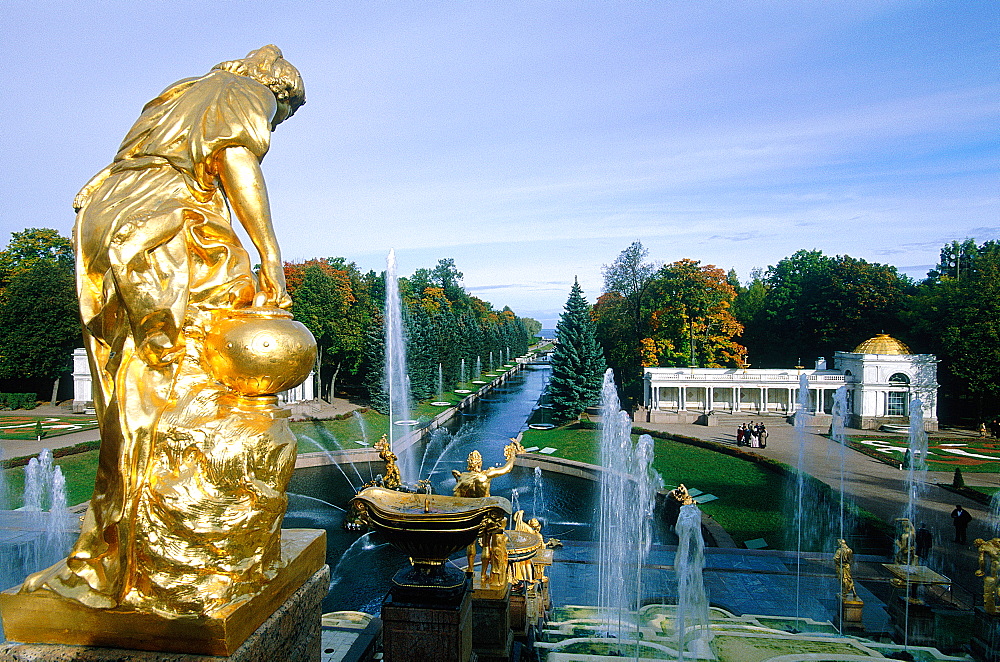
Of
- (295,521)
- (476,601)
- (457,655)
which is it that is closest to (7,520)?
(295,521)

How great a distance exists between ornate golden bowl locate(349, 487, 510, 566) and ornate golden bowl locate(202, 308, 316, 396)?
72.4 inches

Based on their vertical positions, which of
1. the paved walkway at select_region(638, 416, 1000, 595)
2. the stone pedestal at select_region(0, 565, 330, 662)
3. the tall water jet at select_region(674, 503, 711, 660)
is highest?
the stone pedestal at select_region(0, 565, 330, 662)

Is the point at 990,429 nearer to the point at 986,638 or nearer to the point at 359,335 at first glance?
the point at 986,638

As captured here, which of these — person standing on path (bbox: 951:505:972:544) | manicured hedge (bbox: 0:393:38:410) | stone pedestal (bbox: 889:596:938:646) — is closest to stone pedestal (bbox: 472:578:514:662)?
stone pedestal (bbox: 889:596:938:646)

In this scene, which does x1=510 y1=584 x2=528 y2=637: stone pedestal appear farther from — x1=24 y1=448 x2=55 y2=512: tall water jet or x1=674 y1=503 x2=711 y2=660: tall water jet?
x1=24 y1=448 x2=55 y2=512: tall water jet

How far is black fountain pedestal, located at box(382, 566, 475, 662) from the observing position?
4770 mm

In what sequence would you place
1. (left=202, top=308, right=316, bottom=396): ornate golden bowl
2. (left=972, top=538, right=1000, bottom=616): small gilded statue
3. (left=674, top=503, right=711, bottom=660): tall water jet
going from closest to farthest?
(left=202, top=308, right=316, bottom=396): ornate golden bowl < (left=674, top=503, right=711, bottom=660): tall water jet < (left=972, top=538, right=1000, bottom=616): small gilded statue

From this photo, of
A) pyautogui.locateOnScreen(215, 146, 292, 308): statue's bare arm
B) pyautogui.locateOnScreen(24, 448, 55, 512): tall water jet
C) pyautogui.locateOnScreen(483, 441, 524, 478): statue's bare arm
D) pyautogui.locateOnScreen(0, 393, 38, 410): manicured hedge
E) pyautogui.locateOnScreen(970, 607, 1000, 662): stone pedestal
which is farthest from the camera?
pyautogui.locateOnScreen(0, 393, 38, 410): manicured hedge

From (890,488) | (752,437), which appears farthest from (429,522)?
(752,437)

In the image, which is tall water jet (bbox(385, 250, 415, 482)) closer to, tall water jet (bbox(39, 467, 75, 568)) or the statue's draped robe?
tall water jet (bbox(39, 467, 75, 568))

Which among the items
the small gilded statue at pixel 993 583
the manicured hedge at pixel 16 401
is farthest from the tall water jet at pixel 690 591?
the manicured hedge at pixel 16 401

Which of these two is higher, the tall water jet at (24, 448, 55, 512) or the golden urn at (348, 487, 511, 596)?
the golden urn at (348, 487, 511, 596)

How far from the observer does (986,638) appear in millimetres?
7891

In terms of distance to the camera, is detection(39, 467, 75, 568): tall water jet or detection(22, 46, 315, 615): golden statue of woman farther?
detection(39, 467, 75, 568): tall water jet
